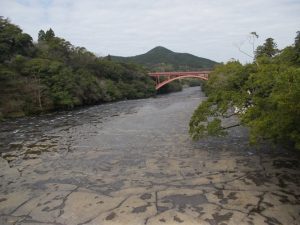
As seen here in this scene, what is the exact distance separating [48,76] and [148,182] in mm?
29390

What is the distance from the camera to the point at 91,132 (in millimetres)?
20656

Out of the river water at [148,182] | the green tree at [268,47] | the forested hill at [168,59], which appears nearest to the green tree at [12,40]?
the river water at [148,182]

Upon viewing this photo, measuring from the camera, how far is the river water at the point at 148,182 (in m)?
8.11

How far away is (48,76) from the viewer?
36.9m

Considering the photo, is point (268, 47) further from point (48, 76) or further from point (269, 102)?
point (269, 102)

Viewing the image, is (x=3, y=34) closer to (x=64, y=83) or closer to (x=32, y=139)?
(x=64, y=83)

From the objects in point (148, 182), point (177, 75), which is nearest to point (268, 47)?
point (177, 75)

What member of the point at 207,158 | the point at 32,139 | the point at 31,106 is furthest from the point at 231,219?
the point at 31,106

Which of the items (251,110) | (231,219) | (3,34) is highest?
(3,34)

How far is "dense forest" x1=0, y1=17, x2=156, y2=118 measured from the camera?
32.8 metres

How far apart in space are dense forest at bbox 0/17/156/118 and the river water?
53.3ft

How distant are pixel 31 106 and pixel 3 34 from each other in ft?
42.5

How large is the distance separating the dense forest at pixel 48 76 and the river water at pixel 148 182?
16231 millimetres

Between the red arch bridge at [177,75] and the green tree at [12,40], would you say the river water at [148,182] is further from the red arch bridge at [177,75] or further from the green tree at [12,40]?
the red arch bridge at [177,75]
